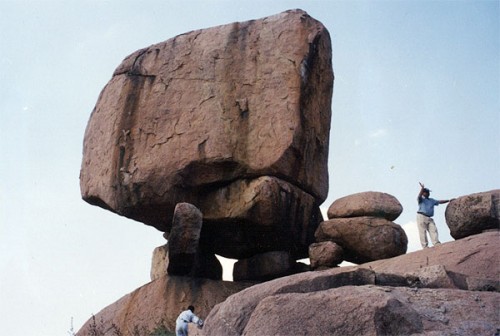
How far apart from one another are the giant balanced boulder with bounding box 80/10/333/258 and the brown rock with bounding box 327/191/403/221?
2.03 ft

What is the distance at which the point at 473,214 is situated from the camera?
10.5 meters

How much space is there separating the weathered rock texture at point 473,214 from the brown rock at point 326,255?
1811 mm

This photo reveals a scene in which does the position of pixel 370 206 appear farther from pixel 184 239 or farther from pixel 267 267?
pixel 184 239

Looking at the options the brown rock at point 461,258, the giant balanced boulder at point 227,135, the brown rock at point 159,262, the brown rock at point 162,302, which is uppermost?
the giant balanced boulder at point 227,135

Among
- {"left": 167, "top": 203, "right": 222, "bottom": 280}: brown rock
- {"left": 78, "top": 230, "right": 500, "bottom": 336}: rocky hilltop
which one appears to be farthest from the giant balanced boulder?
{"left": 78, "top": 230, "right": 500, "bottom": 336}: rocky hilltop

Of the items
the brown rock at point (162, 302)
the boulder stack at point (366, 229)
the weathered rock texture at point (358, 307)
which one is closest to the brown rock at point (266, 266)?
the brown rock at point (162, 302)

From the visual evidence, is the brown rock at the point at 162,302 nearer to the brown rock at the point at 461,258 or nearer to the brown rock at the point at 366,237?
the brown rock at the point at 366,237

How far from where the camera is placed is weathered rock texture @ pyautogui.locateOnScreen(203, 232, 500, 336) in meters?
5.46

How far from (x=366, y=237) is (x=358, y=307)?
6.03 meters

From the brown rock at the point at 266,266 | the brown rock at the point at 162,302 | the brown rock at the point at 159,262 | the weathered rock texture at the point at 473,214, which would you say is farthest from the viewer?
the brown rock at the point at 159,262

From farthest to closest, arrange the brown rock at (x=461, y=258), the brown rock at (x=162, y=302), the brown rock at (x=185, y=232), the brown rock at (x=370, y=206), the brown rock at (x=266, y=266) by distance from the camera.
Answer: the brown rock at (x=266, y=266), the brown rock at (x=370, y=206), the brown rock at (x=162, y=302), the brown rock at (x=185, y=232), the brown rock at (x=461, y=258)

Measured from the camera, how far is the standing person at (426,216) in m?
11.5

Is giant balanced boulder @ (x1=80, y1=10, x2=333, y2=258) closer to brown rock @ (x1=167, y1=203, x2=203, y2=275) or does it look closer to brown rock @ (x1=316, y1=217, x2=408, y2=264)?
brown rock @ (x1=316, y1=217, x2=408, y2=264)

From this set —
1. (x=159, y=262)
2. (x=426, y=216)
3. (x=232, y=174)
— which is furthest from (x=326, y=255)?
(x=159, y=262)
